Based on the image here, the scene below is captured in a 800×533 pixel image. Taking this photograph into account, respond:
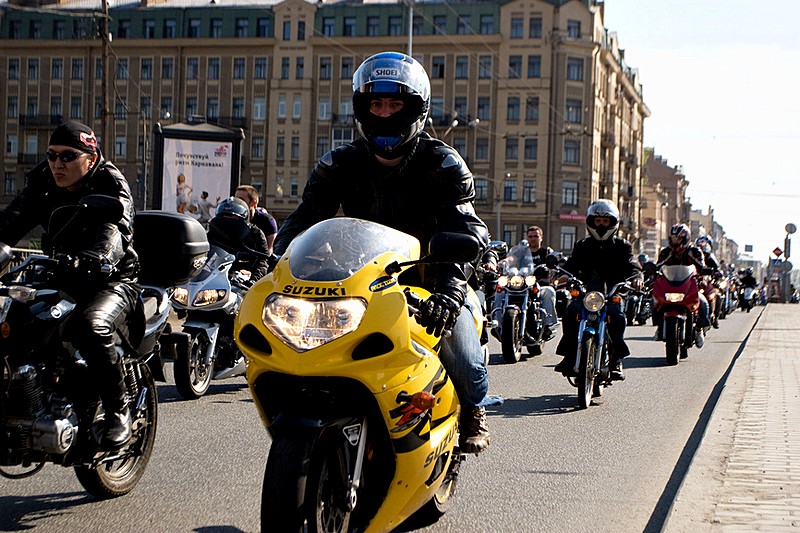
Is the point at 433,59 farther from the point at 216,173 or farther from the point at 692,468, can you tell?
the point at 692,468

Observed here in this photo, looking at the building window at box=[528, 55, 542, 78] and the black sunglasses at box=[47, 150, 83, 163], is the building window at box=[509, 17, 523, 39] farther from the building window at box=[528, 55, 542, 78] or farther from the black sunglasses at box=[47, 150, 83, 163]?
the black sunglasses at box=[47, 150, 83, 163]

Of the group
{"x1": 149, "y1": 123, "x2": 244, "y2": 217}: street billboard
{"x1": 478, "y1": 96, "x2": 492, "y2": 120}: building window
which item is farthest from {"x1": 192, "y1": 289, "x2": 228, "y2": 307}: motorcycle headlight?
{"x1": 478, "y1": 96, "x2": 492, "y2": 120}: building window

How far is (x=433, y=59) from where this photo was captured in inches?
3248

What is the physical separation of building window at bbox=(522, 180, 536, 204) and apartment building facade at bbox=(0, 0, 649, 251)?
0.07 meters

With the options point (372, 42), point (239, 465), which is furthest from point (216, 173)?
point (372, 42)

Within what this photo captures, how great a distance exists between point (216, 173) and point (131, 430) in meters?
30.5

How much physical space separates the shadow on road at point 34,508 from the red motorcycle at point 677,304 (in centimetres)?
1085

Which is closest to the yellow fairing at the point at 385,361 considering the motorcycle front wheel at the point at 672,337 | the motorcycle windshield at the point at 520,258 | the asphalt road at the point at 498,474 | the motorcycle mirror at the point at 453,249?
the motorcycle mirror at the point at 453,249

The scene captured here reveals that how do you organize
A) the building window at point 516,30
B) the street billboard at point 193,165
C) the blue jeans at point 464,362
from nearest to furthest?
the blue jeans at point 464,362 < the street billboard at point 193,165 < the building window at point 516,30

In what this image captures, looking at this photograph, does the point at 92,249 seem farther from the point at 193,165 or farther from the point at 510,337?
the point at 193,165

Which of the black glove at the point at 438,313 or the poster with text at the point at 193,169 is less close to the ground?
the poster with text at the point at 193,169

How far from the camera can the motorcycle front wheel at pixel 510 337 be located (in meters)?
14.3

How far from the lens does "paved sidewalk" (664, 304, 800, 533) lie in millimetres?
5051

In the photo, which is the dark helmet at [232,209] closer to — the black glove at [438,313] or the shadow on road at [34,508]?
the shadow on road at [34,508]
